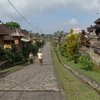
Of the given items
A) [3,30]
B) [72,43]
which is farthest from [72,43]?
[3,30]

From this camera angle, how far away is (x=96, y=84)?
9.61 metres

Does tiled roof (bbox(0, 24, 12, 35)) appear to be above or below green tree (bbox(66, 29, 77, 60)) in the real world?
above

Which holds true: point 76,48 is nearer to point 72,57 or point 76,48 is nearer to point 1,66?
point 72,57

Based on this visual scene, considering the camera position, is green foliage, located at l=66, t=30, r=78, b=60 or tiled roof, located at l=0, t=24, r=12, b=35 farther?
green foliage, located at l=66, t=30, r=78, b=60

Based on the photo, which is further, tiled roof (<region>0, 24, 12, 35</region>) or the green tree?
the green tree

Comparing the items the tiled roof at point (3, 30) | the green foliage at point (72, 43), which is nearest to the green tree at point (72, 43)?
the green foliage at point (72, 43)

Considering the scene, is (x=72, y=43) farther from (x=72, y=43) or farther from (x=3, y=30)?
(x=3, y=30)

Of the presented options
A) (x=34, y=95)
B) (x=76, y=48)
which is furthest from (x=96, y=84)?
(x=76, y=48)

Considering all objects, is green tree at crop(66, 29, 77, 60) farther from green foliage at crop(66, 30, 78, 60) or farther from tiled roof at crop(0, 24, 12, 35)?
tiled roof at crop(0, 24, 12, 35)

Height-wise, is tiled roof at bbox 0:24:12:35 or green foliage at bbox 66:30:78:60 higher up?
tiled roof at bbox 0:24:12:35

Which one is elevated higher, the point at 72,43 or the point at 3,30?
the point at 3,30

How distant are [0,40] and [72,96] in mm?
19052

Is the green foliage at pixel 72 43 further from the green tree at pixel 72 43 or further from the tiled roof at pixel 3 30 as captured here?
the tiled roof at pixel 3 30

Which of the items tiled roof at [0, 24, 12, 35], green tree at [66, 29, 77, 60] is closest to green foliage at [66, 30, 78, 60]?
green tree at [66, 29, 77, 60]
